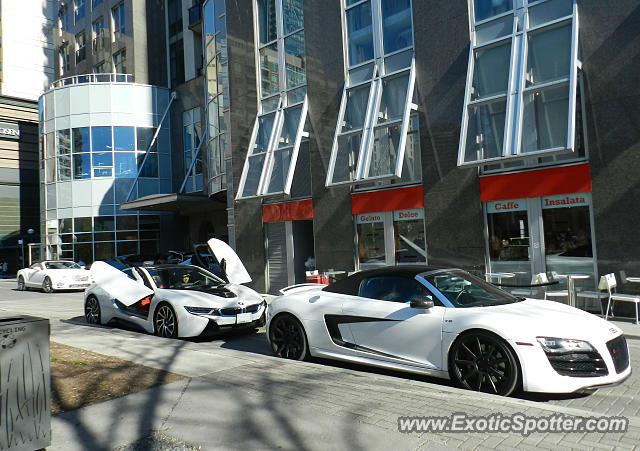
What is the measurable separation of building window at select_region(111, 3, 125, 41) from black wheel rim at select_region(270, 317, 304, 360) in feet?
105

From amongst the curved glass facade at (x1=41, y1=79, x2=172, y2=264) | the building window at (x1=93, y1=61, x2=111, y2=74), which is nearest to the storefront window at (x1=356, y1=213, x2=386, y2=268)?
the curved glass facade at (x1=41, y1=79, x2=172, y2=264)

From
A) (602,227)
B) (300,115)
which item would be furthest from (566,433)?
(300,115)

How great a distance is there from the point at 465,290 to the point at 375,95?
9099 mm

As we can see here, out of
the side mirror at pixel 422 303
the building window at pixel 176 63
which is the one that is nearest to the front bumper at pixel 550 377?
the side mirror at pixel 422 303

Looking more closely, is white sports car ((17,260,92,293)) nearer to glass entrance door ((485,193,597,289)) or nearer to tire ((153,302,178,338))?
tire ((153,302,178,338))

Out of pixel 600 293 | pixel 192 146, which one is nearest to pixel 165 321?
pixel 600 293

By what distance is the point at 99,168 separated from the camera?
94.5ft

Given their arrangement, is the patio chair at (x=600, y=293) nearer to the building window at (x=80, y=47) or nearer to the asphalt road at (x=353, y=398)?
the asphalt road at (x=353, y=398)

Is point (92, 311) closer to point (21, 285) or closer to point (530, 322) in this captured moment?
point (530, 322)

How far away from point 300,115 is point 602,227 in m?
9.40

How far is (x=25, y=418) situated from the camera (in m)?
3.23

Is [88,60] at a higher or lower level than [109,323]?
higher

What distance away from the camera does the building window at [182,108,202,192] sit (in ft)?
93.0

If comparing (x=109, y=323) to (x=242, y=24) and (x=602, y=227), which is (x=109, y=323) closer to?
(x=602, y=227)
